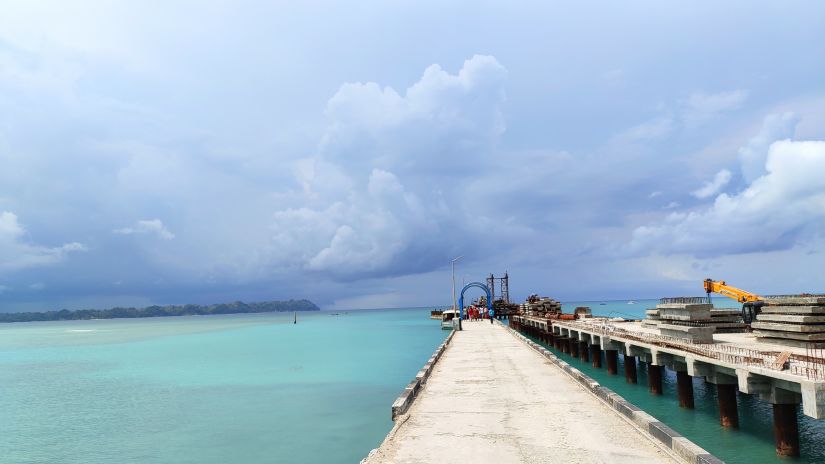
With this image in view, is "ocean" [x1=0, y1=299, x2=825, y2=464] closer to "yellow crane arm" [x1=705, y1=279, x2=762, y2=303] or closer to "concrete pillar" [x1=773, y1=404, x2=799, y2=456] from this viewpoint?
"concrete pillar" [x1=773, y1=404, x2=799, y2=456]

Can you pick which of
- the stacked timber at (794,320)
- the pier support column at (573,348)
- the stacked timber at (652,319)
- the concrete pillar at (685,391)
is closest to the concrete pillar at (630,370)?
the stacked timber at (652,319)

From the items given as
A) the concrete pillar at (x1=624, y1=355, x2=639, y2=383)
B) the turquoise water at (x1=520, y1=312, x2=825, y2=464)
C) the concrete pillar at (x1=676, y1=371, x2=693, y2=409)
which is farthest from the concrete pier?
the concrete pillar at (x1=624, y1=355, x2=639, y2=383)

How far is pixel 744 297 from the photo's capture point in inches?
1699

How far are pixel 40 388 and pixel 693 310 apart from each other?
4517 centimetres

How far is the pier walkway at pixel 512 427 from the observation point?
10.2m

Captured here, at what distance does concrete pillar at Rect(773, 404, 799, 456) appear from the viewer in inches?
571

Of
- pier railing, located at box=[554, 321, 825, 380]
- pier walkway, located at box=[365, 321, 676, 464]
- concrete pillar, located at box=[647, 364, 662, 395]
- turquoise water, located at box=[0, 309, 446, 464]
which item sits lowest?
turquoise water, located at box=[0, 309, 446, 464]

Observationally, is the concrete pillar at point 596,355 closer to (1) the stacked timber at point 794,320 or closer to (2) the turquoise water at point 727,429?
(2) the turquoise water at point 727,429

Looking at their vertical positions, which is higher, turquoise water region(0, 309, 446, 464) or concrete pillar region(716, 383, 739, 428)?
concrete pillar region(716, 383, 739, 428)

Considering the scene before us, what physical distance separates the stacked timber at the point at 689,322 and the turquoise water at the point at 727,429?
3.21m

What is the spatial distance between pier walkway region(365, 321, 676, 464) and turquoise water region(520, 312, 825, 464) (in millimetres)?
4885

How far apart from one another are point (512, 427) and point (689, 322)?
1514 cm

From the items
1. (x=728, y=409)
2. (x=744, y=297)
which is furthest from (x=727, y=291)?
(x=728, y=409)

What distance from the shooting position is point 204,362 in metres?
53.2
